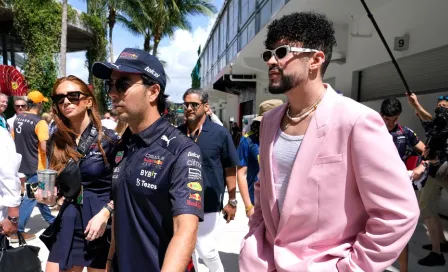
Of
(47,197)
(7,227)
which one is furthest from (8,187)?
(47,197)

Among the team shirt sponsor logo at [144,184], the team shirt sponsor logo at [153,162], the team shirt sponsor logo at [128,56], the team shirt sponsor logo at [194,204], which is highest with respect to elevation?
the team shirt sponsor logo at [128,56]

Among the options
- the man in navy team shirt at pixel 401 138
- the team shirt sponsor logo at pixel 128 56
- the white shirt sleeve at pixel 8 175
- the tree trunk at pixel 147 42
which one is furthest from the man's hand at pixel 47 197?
the tree trunk at pixel 147 42

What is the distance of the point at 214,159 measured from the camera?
3.75 meters

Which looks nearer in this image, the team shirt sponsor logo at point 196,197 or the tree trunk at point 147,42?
the team shirt sponsor logo at point 196,197

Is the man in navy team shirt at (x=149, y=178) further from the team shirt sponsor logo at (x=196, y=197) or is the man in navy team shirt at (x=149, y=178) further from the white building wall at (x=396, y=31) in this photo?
the white building wall at (x=396, y=31)

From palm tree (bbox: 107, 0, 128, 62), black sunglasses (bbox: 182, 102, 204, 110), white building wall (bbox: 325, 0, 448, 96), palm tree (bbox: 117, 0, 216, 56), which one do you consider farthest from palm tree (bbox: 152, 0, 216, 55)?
black sunglasses (bbox: 182, 102, 204, 110)

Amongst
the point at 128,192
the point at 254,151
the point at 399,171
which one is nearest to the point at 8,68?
the point at 254,151

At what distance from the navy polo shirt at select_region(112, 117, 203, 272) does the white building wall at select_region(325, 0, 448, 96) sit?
563 cm

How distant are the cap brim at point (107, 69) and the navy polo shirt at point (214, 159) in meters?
1.84

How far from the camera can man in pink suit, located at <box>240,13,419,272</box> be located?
1.42 metres

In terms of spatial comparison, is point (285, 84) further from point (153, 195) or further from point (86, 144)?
point (86, 144)

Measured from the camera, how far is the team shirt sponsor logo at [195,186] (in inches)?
65.5

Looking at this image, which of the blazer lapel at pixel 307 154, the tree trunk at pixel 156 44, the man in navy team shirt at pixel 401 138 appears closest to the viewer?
the blazer lapel at pixel 307 154

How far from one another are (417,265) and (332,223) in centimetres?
379
